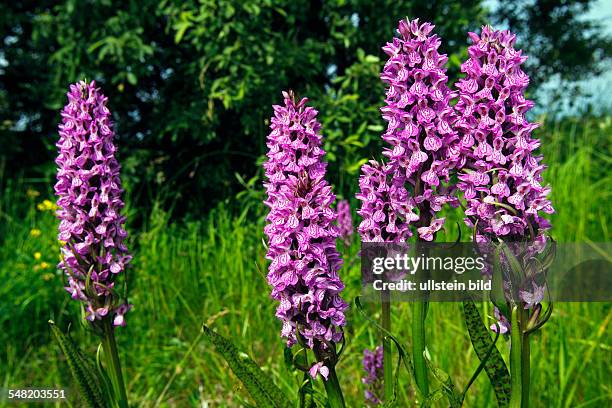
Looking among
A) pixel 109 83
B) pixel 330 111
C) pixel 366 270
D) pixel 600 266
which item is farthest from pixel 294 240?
pixel 109 83

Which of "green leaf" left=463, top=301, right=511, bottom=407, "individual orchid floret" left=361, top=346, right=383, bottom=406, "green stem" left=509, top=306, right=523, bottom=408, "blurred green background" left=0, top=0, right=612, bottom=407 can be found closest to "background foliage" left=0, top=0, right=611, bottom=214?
"blurred green background" left=0, top=0, right=612, bottom=407

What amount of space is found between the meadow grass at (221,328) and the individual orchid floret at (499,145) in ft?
4.81

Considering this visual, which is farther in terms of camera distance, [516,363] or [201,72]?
[201,72]

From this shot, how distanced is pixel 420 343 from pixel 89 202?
1.21 meters

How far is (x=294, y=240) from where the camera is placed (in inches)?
66.8

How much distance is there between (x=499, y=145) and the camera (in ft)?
5.35

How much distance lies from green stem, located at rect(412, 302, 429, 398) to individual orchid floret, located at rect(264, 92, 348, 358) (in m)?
0.20

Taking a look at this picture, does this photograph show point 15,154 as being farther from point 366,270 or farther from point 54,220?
point 366,270

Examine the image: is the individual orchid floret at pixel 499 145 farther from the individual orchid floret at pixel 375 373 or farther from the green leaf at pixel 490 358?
the individual orchid floret at pixel 375 373

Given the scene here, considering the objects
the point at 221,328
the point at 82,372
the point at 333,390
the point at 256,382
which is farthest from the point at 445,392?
the point at 221,328

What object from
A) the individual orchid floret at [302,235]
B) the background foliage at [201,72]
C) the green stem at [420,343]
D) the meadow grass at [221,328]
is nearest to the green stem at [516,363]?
the green stem at [420,343]

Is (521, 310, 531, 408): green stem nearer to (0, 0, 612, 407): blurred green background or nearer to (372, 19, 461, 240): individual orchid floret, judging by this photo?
(372, 19, 461, 240): individual orchid floret

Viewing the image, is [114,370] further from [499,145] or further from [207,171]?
[207,171]

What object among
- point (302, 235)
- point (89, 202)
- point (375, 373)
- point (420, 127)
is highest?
point (420, 127)
